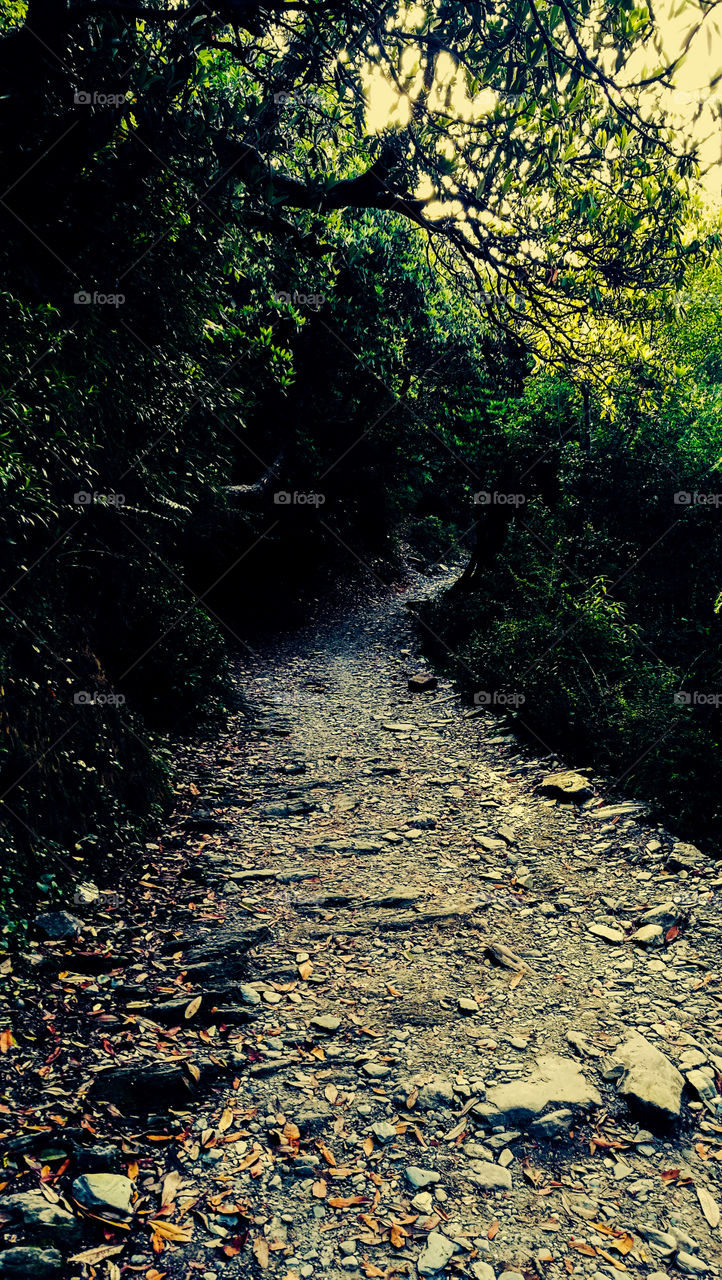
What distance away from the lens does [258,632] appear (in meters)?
14.4

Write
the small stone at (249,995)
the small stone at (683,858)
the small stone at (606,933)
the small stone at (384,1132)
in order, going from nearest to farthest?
the small stone at (384,1132) → the small stone at (249,995) → the small stone at (606,933) → the small stone at (683,858)

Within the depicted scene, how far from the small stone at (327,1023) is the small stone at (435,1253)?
1213 millimetres

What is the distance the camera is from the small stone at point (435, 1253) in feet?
8.46

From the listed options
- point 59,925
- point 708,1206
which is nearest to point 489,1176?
point 708,1206

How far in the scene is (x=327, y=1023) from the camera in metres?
3.88

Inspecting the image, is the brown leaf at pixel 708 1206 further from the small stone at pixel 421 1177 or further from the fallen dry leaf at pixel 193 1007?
the fallen dry leaf at pixel 193 1007

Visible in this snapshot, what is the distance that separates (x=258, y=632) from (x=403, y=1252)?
480 inches

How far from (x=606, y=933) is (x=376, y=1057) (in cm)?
193

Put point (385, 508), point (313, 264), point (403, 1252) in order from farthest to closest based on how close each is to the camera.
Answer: point (385, 508) < point (313, 264) < point (403, 1252)

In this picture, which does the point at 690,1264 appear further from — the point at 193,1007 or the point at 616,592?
the point at 616,592

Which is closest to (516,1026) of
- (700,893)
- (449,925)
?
(449,925)

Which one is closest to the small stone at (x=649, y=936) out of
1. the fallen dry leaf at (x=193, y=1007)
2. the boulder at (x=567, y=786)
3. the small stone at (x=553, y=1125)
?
the small stone at (x=553, y=1125)

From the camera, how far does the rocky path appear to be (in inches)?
105

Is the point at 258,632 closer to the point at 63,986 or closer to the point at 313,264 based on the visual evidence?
the point at 313,264
